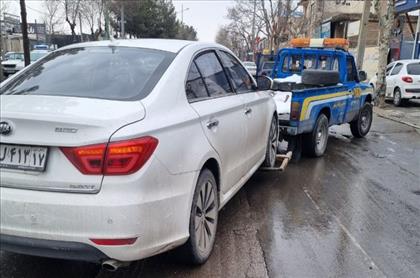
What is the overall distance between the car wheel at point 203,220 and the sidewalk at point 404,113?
9502 mm

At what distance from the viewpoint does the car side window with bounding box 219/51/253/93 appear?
474 cm

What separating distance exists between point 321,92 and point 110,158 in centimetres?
550

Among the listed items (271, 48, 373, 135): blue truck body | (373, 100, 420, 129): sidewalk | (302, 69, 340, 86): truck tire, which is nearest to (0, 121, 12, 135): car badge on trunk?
(271, 48, 373, 135): blue truck body

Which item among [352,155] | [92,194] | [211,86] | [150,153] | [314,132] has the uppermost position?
[211,86]

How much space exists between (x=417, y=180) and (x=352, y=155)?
1.74 metres

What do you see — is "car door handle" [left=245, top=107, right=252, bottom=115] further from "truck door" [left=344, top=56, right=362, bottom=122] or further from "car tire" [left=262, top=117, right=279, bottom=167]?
"truck door" [left=344, top=56, right=362, bottom=122]

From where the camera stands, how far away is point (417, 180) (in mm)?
6625

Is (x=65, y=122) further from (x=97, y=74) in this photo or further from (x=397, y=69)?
(x=397, y=69)

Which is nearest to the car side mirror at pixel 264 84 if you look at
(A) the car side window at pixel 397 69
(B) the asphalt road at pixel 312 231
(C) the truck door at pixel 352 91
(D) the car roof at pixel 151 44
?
(B) the asphalt road at pixel 312 231

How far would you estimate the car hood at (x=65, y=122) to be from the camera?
2723mm

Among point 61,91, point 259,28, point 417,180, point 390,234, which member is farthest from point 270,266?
point 259,28

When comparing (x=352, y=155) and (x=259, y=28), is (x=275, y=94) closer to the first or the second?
(x=352, y=155)

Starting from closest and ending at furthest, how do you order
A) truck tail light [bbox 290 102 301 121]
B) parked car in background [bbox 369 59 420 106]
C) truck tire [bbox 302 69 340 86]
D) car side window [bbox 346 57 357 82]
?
truck tail light [bbox 290 102 301 121]
truck tire [bbox 302 69 340 86]
car side window [bbox 346 57 357 82]
parked car in background [bbox 369 59 420 106]

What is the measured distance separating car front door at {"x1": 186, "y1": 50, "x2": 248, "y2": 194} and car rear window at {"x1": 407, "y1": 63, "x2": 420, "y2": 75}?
14.1 meters
